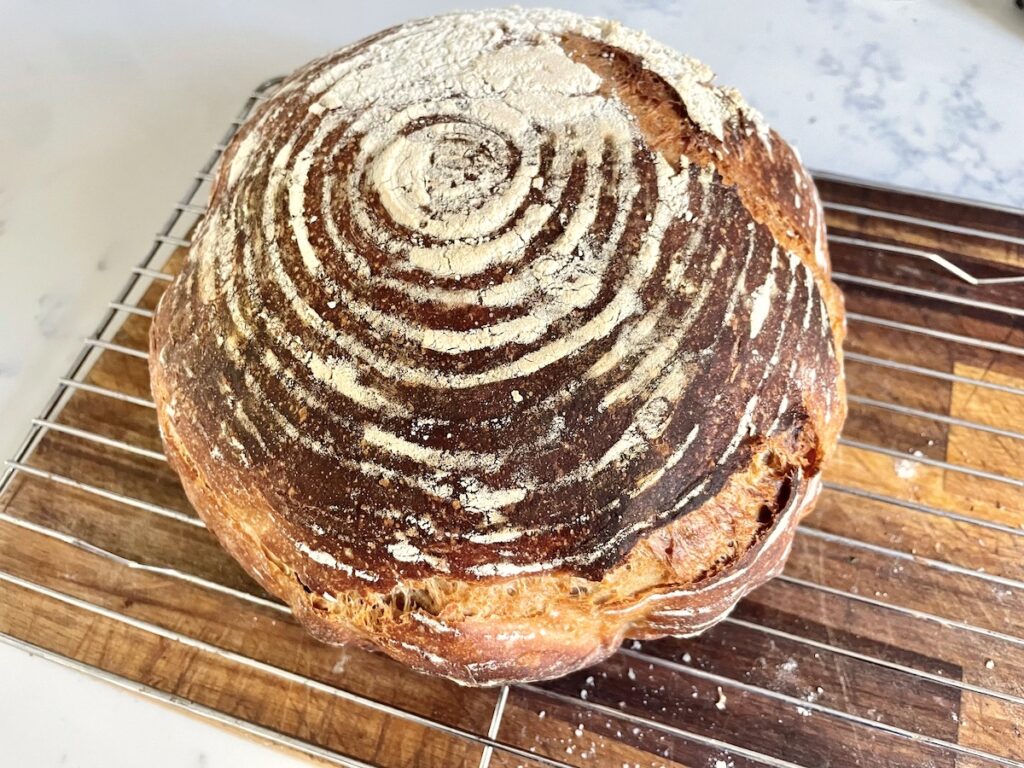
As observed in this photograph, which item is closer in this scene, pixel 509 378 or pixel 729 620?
pixel 509 378

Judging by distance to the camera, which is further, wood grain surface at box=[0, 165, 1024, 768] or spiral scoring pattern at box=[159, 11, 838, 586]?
wood grain surface at box=[0, 165, 1024, 768]

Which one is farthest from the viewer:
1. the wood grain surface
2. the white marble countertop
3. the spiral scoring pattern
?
the white marble countertop

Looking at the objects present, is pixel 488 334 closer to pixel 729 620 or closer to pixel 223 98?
pixel 729 620

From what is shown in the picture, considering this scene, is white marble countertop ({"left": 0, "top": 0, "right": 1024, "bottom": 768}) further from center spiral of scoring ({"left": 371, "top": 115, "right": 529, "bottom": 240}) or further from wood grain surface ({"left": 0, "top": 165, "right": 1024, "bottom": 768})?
center spiral of scoring ({"left": 371, "top": 115, "right": 529, "bottom": 240})

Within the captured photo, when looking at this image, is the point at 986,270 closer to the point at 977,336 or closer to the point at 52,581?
the point at 977,336

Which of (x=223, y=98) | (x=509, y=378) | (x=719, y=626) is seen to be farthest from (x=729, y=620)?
(x=223, y=98)

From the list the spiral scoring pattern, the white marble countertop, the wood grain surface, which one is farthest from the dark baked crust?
the white marble countertop

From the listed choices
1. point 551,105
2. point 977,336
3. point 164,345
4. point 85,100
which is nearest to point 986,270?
point 977,336

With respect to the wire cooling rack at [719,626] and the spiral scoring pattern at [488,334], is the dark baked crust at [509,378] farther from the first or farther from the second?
the wire cooling rack at [719,626]
